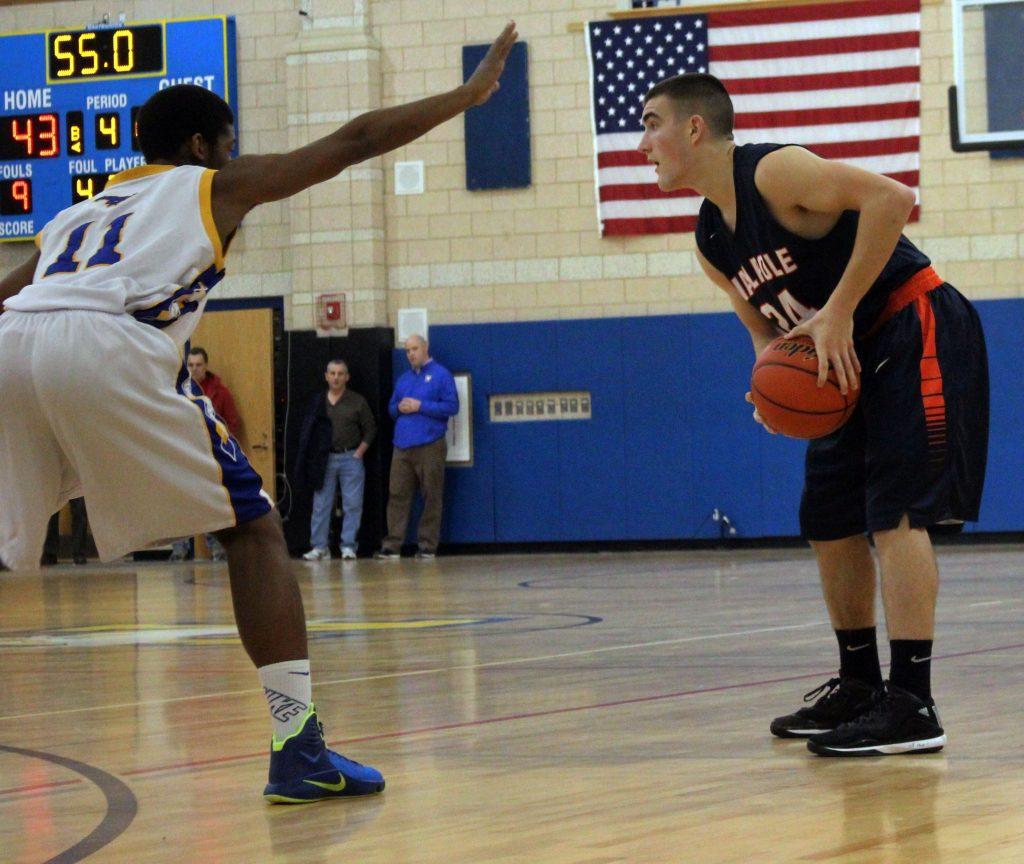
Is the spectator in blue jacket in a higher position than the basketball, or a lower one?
lower

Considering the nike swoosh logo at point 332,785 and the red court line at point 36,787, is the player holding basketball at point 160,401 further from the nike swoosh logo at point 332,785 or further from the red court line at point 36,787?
the red court line at point 36,787

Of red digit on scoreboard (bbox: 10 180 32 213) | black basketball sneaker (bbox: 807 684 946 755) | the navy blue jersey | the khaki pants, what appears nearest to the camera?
black basketball sneaker (bbox: 807 684 946 755)

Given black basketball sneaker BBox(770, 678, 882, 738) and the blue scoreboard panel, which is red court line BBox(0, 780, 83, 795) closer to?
black basketball sneaker BBox(770, 678, 882, 738)

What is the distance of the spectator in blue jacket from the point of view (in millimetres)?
14438

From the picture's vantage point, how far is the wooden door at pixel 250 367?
15.1 m

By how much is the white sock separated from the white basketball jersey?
65 centimetres

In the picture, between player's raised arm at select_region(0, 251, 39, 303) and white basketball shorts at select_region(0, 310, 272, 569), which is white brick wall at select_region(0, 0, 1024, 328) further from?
white basketball shorts at select_region(0, 310, 272, 569)

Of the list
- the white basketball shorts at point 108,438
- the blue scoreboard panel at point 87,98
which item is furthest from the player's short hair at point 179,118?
the blue scoreboard panel at point 87,98

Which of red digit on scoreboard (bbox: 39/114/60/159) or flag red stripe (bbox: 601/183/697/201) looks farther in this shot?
red digit on scoreboard (bbox: 39/114/60/159)

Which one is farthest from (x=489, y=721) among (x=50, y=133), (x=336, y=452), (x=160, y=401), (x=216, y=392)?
(x=50, y=133)

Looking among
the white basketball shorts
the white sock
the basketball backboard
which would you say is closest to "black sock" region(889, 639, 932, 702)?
the white sock

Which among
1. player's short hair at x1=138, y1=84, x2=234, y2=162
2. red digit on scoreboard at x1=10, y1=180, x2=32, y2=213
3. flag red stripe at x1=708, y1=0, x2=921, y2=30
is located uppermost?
flag red stripe at x1=708, y1=0, x2=921, y2=30

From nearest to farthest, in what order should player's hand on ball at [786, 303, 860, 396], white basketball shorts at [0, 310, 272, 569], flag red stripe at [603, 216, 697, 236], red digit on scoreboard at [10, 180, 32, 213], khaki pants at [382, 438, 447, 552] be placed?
white basketball shorts at [0, 310, 272, 569]
player's hand on ball at [786, 303, 860, 396]
flag red stripe at [603, 216, 697, 236]
khaki pants at [382, 438, 447, 552]
red digit on scoreboard at [10, 180, 32, 213]

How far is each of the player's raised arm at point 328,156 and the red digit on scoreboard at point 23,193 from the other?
12455 mm
